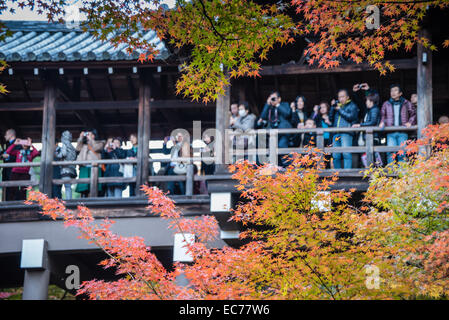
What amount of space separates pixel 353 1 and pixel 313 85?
6173 mm

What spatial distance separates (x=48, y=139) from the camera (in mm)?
12992

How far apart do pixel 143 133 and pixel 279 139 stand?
2897 millimetres

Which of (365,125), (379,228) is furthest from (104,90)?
(379,228)

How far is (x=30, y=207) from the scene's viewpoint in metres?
12.4

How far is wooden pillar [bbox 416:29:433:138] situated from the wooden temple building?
17 millimetres

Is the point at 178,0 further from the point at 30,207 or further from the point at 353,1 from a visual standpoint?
the point at 30,207

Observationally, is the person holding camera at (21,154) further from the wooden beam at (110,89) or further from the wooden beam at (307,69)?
the wooden beam at (307,69)

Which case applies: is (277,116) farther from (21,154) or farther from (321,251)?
(21,154)

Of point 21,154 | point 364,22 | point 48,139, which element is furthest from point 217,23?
point 21,154

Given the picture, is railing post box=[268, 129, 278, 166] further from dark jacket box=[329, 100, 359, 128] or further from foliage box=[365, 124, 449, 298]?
foliage box=[365, 124, 449, 298]

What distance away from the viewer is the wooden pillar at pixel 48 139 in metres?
12.7

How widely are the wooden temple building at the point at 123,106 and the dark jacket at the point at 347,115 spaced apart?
418mm

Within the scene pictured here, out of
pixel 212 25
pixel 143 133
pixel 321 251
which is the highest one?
pixel 212 25

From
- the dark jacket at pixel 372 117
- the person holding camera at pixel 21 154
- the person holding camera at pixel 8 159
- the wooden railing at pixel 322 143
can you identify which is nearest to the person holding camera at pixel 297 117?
the wooden railing at pixel 322 143
